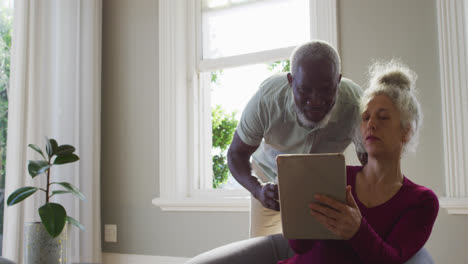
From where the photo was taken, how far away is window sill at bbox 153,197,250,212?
101 inches

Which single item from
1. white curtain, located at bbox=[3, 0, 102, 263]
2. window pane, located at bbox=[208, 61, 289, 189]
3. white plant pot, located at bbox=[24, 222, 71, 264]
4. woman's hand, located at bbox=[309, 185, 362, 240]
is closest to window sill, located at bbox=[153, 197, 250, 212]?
window pane, located at bbox=[208, 61, 289, 189]

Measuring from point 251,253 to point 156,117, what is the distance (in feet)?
5.65

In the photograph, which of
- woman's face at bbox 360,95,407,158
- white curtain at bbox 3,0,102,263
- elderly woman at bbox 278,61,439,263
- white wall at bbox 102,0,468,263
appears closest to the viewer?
elderly woman at bbox 278,61,439,263

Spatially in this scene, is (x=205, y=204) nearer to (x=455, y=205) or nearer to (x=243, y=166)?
(x=243, y=166)

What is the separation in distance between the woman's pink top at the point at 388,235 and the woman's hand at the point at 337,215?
0.03 metres

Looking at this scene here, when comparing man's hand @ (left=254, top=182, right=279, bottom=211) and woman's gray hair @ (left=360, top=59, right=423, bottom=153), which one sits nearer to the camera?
woman's gray hair @ (left=360, top=59, right=423, bottom=153)

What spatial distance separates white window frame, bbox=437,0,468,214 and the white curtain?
2.19 meters

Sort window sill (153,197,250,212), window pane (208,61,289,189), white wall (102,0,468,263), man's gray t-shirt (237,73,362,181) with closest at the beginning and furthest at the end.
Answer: man's gray t-shirt (237,73,362,181), white wall (102,0,468,263), window sill (153,197,250,212), window pane (208,61,289,189)

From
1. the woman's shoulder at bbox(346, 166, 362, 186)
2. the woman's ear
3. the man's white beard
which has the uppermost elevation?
the man's white beard

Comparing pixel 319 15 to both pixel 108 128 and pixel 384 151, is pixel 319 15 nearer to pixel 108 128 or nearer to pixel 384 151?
pixel 384 151

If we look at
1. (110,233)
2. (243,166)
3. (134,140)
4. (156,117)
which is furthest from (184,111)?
(243,166)

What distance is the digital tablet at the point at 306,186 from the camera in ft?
3.27

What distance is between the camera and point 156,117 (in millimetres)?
2943

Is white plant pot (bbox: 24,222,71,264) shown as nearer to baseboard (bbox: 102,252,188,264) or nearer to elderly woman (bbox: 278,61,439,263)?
elderly woman (bbox: 278,61,439,263)
